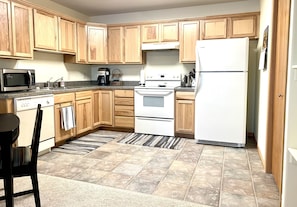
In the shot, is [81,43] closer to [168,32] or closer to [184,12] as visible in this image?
[168,32]

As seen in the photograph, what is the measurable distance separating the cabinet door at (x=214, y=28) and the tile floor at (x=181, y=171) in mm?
1929

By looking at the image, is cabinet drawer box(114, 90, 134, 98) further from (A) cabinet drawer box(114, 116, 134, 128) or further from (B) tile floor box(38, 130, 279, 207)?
(B) tile floor box(38, 130, 279, 207)

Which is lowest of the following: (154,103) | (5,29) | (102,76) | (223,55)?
(154,103)

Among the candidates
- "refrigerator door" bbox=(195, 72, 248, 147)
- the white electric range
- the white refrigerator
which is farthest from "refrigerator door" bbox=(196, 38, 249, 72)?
the white electric range

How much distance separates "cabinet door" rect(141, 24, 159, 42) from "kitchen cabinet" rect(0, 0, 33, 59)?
202 cm

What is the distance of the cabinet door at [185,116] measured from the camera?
165 inches

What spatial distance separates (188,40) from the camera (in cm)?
438

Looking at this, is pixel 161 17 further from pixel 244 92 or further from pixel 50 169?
pixel 50 169

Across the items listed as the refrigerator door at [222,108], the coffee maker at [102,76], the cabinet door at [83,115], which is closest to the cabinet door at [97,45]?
the coffee maker at [102,76]

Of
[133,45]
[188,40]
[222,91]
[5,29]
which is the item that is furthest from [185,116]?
[5,29]

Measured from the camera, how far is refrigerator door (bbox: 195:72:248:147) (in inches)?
145

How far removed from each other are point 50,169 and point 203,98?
248 cm

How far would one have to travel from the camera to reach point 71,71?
4898 millimetres

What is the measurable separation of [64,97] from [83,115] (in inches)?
24.9
